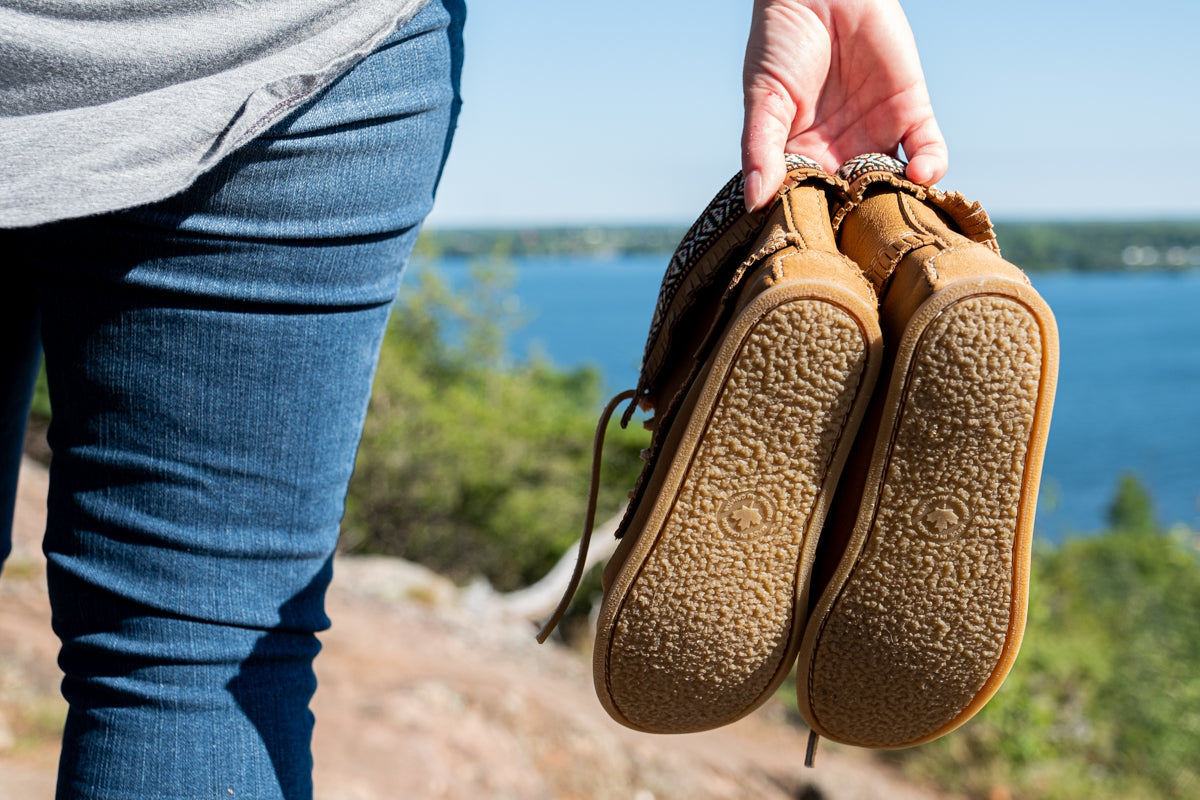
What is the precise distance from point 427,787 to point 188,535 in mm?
2491

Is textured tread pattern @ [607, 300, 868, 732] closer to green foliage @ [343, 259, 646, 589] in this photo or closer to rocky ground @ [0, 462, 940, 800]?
rocky ground @ [0, 462, 940, 800]

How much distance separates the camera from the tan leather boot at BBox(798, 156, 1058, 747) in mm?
805

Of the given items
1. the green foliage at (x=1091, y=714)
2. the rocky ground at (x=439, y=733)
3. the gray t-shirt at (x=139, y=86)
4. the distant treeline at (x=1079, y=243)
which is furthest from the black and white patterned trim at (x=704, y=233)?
the distant treeline at (x=1079, y=243)

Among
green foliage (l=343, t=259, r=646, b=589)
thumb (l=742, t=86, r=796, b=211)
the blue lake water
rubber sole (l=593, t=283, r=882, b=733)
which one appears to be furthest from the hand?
the blue lake water

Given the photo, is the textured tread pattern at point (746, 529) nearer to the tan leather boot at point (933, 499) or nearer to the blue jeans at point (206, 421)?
the tan leather boot at point (933, 499)

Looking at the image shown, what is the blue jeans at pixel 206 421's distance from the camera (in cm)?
85

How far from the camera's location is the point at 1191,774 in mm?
8125

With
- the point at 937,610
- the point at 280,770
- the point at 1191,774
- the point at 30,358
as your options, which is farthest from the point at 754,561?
the point at 1191,774

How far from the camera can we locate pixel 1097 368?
65.2m

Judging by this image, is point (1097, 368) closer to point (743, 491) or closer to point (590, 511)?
point (590, 511)

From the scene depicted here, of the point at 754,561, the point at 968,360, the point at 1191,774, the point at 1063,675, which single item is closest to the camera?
the point at 968,360

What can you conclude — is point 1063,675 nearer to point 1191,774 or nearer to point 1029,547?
point 1191,774

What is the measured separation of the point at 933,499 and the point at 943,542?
40 millimetres

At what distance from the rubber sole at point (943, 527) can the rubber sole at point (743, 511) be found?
4cm
